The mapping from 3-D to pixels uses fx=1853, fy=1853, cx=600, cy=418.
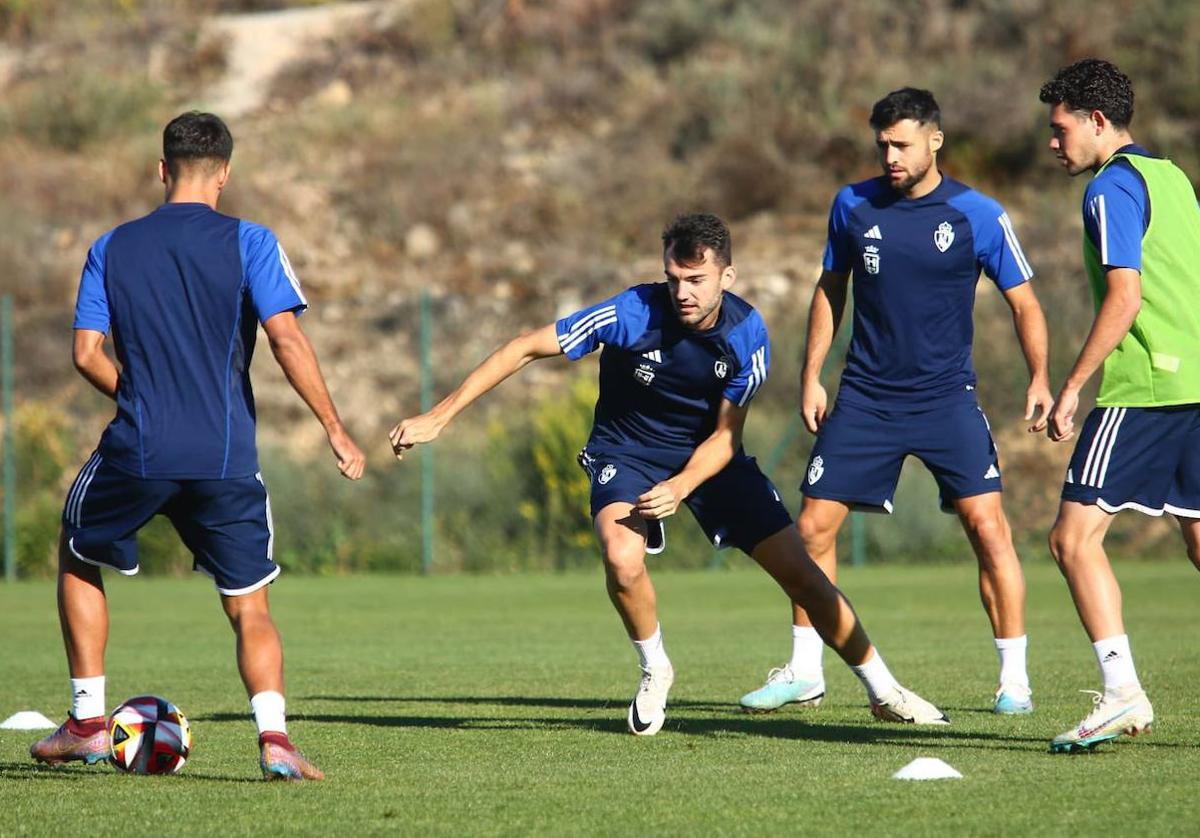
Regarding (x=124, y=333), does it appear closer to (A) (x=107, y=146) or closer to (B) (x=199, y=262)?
(B) (x=199, y=262)

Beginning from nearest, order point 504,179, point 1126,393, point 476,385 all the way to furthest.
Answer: point 1126,393 < point 476,385 < point 504,179

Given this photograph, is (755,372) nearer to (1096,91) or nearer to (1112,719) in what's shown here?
(1096,91)

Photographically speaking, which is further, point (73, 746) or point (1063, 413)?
point (73, 746)

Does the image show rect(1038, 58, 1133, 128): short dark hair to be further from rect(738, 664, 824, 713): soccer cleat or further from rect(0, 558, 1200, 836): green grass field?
rect(738, 664, 824, 713): soccer cleat

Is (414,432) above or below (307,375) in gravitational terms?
below

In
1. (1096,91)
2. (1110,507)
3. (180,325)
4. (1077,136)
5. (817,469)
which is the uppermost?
(1096,91)

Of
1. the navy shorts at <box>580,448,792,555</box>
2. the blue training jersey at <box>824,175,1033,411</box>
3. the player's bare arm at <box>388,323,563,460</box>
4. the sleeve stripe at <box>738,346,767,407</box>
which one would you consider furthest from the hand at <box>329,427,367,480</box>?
the blue training jersey at <box>824,175,1033,411</box>

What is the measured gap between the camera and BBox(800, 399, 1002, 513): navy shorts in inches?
316

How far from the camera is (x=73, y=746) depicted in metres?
6.58

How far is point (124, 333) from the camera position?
6.26 m

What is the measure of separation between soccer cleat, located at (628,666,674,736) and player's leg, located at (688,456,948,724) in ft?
1.96

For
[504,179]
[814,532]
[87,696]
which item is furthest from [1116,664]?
[504,179]

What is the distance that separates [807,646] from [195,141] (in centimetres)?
362

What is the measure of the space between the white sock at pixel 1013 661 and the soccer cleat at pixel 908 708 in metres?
0.55
